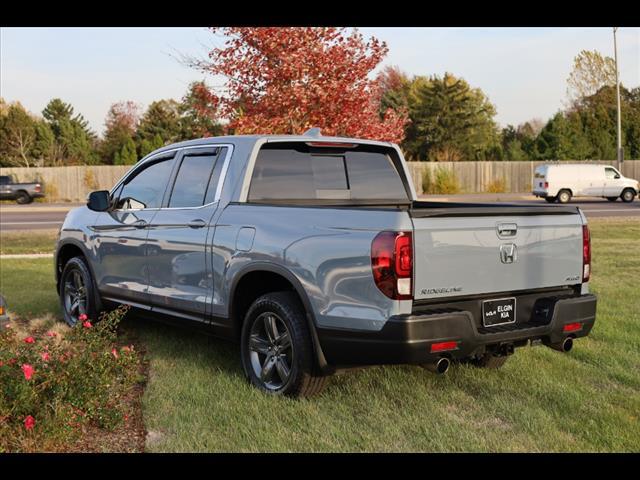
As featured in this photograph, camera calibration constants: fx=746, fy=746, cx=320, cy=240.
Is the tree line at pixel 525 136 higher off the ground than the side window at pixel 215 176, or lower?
higher

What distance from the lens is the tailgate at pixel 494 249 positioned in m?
4.48

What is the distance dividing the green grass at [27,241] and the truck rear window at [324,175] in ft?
34.2

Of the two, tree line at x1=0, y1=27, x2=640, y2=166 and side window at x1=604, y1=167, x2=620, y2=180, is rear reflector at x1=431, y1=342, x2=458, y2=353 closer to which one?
tree line at x1=0, y1=27, x2=640, y2=166

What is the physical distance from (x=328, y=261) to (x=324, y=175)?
1.60 m

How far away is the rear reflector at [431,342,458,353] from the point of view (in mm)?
4473

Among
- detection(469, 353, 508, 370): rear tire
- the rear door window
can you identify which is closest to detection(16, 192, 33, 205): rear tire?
the rear door window

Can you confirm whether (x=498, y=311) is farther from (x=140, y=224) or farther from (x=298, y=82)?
(x=298, y=82)

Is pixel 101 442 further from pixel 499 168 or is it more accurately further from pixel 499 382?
pixel 499 168

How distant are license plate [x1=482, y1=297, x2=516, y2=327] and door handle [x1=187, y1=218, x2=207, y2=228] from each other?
2271 mm

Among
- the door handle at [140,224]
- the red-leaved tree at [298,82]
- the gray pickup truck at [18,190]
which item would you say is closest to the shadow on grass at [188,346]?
the door handle at [140,224]

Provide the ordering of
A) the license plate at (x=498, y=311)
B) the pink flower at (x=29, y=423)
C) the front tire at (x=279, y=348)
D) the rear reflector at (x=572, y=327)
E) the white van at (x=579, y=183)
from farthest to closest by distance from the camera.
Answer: the white van at (x=579, y=183)
the rear reflector at (x=572, y=327)
the front tire at (x=279, y=348)
the license plate at (x=498, y=311)
the pink flower at (x=29, y=423)

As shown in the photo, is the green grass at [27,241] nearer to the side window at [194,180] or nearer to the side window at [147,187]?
the side window at [147,187]

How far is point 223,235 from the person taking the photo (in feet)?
18.4

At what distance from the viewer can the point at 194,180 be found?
6.23 metres
